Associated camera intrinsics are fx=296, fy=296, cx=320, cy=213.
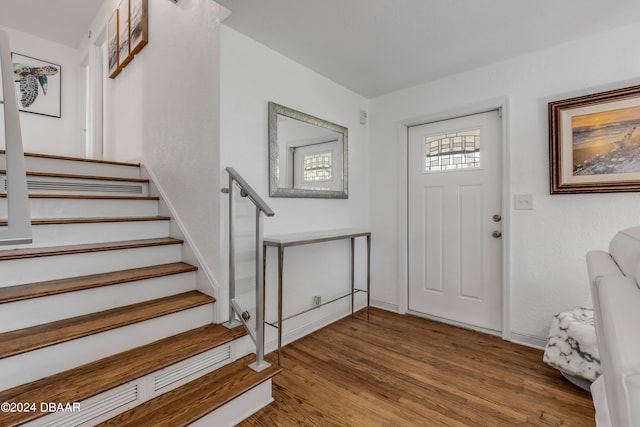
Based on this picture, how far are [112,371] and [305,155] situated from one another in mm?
1875

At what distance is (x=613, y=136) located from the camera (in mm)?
1964

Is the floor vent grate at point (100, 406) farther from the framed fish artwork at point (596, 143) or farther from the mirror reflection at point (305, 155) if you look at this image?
the framed fish artwork at point (596, 143)

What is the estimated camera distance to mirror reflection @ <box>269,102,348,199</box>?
223 centimetres

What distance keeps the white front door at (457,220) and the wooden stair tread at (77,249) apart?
2197 millimetres

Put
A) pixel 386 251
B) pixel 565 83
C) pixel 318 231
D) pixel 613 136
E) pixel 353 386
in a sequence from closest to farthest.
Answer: pixel 353 386 → pixel 613 136 → pixel 565 83 → pixel 318 231 → pixel 386 251

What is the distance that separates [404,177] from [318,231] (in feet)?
3.54

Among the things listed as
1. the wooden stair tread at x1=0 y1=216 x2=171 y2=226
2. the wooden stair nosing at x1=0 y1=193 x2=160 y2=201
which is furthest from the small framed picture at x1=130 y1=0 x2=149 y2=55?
the wooden stair tread at x1=0 y1=216 x2=171 y2=226

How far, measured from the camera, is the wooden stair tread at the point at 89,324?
129 centimetres

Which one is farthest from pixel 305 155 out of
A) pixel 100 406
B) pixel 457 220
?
pixel 100 406

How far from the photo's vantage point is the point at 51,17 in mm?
3605

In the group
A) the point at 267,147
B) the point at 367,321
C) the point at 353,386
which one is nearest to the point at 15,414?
the point at 353,386

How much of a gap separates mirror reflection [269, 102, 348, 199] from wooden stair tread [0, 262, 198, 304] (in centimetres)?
90

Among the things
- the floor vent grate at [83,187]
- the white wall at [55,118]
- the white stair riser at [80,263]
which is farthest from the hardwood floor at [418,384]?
the white wall at [55,118]

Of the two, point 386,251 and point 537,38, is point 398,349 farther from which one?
point 537,38
